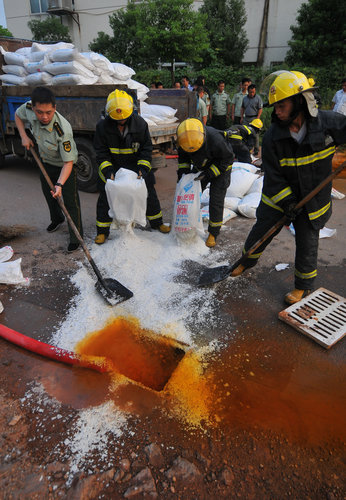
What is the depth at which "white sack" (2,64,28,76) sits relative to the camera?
5.62m

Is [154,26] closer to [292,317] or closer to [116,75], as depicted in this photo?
[116,75]

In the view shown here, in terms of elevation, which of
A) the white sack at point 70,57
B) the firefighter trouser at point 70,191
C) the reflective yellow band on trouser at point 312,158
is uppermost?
the white sack at point 70,57

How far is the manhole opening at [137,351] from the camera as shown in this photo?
7.11 ft

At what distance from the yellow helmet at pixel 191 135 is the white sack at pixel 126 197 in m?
0.63

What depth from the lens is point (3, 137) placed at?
605 cm

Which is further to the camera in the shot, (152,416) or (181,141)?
(181,141)

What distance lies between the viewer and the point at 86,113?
4.73 metres

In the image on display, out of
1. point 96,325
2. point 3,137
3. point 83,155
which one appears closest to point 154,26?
point 3,137

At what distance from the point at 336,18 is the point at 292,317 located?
17.5 meters

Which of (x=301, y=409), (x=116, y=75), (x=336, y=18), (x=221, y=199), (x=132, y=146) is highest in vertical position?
(x=336, y=18)

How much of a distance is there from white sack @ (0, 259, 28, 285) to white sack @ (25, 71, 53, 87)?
11.9ft

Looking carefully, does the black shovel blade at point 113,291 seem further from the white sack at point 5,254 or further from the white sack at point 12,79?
the white sack at point 12,79

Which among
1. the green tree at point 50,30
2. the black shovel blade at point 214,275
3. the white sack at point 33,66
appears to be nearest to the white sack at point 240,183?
the black shovel blade at point 214,275

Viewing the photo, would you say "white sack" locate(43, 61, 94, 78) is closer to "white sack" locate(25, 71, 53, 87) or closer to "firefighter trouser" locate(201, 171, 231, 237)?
"white sack" locate(25, 71, 53, 87)
